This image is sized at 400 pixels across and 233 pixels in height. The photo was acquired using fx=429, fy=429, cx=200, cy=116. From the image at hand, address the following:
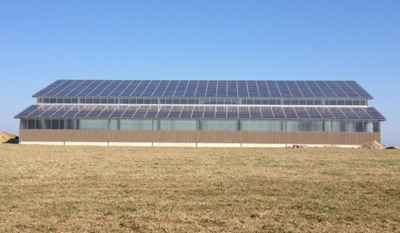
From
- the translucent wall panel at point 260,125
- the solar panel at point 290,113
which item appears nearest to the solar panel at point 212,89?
the translucent wall panel at point 260,125

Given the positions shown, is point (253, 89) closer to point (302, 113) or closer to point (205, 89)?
point (205, 89)

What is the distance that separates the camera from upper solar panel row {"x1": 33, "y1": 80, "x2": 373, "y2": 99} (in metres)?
79.1

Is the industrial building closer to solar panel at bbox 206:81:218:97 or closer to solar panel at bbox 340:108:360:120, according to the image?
solar panel at bbox 340:108:360:120

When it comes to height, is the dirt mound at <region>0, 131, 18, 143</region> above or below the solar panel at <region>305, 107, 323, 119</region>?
below

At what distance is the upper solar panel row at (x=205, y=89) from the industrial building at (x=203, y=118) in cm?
21

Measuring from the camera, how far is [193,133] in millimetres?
73250

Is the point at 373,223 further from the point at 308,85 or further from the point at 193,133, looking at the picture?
the point at 308,85

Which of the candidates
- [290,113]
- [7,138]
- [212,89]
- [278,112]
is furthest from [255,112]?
[7,138]

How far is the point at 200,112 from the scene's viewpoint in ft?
248

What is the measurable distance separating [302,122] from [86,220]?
2492 inches

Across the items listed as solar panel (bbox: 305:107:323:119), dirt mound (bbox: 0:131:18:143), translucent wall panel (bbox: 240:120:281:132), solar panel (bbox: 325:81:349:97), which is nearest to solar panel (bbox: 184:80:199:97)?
translucent wall panel (bbox: 240:120:281:132)

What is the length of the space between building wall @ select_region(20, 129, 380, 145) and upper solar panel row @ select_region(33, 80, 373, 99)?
343 inches

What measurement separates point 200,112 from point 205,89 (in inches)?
358

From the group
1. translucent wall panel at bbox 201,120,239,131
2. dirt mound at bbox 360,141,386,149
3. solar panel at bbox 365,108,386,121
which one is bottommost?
dirt mound at bbox 360,141,386,149
